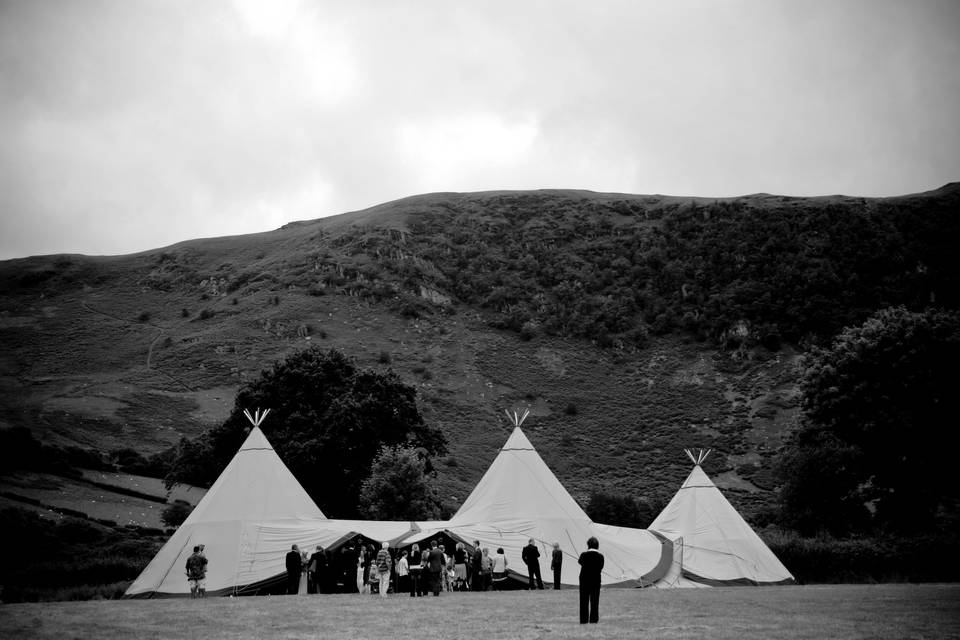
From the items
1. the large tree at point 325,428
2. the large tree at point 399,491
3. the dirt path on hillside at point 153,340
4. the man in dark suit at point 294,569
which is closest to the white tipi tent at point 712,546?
the large tree at point 399,491

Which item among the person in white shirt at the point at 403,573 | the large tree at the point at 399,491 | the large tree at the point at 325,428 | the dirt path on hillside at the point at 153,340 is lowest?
the person in white shirt at the point at 403,573

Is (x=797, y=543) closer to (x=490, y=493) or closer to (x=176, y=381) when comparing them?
(x=490, y=493)

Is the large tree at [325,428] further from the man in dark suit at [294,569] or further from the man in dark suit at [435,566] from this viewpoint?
the man in dark suit at [435,566]

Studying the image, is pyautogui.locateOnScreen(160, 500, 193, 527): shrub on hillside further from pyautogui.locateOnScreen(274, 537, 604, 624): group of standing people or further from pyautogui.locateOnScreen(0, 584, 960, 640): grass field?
pyautogui.locateOnScreen(0, 584, 960, 640): grass field

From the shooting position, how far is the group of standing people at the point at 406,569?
23047 mm

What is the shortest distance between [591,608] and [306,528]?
15.4 metres

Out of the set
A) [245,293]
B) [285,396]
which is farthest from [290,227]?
[285,396]

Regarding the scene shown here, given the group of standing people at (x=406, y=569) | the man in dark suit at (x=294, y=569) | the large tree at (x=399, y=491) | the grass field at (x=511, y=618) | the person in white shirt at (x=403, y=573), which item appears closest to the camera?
Answer: the grass field at (x=511, y=618)

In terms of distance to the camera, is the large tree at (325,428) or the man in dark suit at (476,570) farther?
the large tree at (325,428)

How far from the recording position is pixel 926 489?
36188mm

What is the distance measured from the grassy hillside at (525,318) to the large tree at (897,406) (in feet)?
52.8

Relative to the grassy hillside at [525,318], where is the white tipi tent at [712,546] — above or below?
below

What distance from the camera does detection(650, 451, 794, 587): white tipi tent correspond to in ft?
95.0

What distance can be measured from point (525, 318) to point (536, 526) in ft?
210
